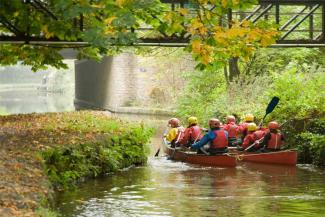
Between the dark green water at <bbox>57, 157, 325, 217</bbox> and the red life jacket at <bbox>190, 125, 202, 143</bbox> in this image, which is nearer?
A: the dark green water at <bbox>57, 157, 325, 217</bbox>

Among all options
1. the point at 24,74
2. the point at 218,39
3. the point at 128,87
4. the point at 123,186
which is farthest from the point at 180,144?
the point at 24,74

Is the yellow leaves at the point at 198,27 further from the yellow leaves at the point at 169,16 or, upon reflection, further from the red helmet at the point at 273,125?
the red helmet at the point at 273,125

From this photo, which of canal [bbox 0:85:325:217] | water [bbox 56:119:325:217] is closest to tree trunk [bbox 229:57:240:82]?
canal [bbox 0:85:325:217]

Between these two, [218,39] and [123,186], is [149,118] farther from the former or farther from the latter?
[218,39]

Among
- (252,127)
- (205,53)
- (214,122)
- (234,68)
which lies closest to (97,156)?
(214,122)

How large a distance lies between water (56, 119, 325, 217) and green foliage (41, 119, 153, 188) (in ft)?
0.93

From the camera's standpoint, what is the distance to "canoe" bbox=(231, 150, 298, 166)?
20812 millimetres

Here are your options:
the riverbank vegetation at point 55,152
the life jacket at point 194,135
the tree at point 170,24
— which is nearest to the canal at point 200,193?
the riverbank vegetation at point 55,152

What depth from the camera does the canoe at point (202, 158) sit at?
68.2ft

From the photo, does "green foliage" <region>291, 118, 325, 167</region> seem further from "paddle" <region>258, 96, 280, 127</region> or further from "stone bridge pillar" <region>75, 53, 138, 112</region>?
"stone bridge pillar" <region>75, 53, 138, 112</region>

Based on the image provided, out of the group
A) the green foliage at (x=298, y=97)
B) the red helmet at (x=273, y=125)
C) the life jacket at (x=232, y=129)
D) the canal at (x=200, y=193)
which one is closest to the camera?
the canal at (x=200, y=193)

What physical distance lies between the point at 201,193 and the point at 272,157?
6254 millimetres

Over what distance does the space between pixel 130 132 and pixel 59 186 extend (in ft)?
18.1

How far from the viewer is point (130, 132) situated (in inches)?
781
